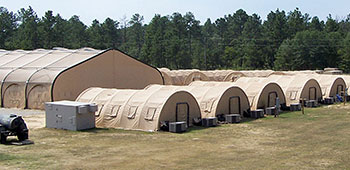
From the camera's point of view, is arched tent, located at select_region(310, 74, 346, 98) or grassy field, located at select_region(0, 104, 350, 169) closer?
grassy field, located at select_region(0, 104, 350, 169)

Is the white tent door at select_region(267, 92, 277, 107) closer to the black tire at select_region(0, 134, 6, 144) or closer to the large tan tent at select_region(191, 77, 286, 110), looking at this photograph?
the large tan tent at select_region(191, 77, 286, 110)

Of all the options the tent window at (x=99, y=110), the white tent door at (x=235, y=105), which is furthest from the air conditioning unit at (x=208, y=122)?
the tent window at (x=99, y=110)

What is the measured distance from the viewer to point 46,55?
38844 mm

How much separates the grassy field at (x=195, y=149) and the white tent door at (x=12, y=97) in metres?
13.0

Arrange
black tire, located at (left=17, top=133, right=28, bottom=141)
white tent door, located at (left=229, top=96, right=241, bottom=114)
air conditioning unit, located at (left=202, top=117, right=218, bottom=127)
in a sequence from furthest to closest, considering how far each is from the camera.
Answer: white tent door, located at (left=229, top=96, right=241, bottom=114)
air conditioning unit, located at (left=202, top=117, right=218, bottom=127)
black tire, located at (left=17, top=133, right=28, bottom=141)

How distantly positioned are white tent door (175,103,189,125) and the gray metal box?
4151 millimetres

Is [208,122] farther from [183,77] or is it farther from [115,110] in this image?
[183,77]

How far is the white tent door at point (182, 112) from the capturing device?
74.0ft

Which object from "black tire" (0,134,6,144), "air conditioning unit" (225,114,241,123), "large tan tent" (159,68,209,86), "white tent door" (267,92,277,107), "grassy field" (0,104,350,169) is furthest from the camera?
"large tan tent" (159,68,209,86)

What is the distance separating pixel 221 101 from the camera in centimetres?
2548

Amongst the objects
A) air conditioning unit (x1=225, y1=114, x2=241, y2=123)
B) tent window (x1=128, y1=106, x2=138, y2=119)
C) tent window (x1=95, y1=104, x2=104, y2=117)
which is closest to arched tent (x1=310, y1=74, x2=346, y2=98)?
air conditioning unit (x1=225, y1=114, x2=241, y2=123)

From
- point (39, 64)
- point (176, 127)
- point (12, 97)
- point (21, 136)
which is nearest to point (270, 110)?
point (176, 127)

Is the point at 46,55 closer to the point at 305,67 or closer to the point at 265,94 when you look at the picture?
the point at 265,94

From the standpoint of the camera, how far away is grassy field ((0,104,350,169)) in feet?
48.3
